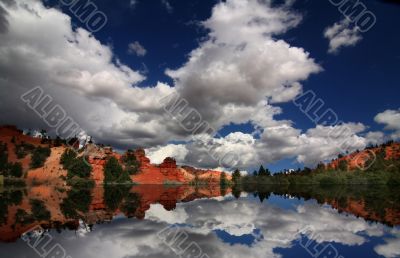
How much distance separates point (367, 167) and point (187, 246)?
6919 inches

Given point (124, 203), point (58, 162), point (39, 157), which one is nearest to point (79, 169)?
point (58, 162)

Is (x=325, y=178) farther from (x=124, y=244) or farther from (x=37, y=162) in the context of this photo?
(x=124, y=244)

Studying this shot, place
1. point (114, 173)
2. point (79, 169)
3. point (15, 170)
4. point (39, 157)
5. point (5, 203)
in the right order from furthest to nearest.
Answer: point (114, 173)
point (39, 157)
point (79, 169)
point (15, 170)
point (5, 203)

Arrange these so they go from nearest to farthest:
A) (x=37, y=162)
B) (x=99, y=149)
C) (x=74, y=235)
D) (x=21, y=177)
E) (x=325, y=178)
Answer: (x=74, y=235) < (x=21, y=177) < (x=37, y=162) < (x=325, y=178) < (x=99, y=149)

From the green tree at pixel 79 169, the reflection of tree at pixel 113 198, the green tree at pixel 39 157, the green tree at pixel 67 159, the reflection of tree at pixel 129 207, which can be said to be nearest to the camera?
the reflection of tree at pixel 129 207

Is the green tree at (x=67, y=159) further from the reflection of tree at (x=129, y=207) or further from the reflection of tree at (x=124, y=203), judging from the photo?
the reflection of tree at (x=129, y=207)

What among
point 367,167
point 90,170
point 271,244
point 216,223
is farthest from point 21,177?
point 367,167

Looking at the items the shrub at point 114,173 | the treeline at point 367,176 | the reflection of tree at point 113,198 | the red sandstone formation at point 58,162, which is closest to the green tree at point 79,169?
the red sandstone formation at point 58,162

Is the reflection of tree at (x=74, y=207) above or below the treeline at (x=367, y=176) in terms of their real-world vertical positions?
below

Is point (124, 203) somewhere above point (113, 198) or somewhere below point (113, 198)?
below

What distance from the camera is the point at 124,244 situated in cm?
1667

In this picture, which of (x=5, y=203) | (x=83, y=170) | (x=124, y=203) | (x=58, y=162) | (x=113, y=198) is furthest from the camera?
(x=58, y=162)

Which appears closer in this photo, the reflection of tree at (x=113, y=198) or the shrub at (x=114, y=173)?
the reflection of tree at (x=113, y=198)

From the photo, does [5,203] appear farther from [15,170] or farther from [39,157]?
[39,157]
